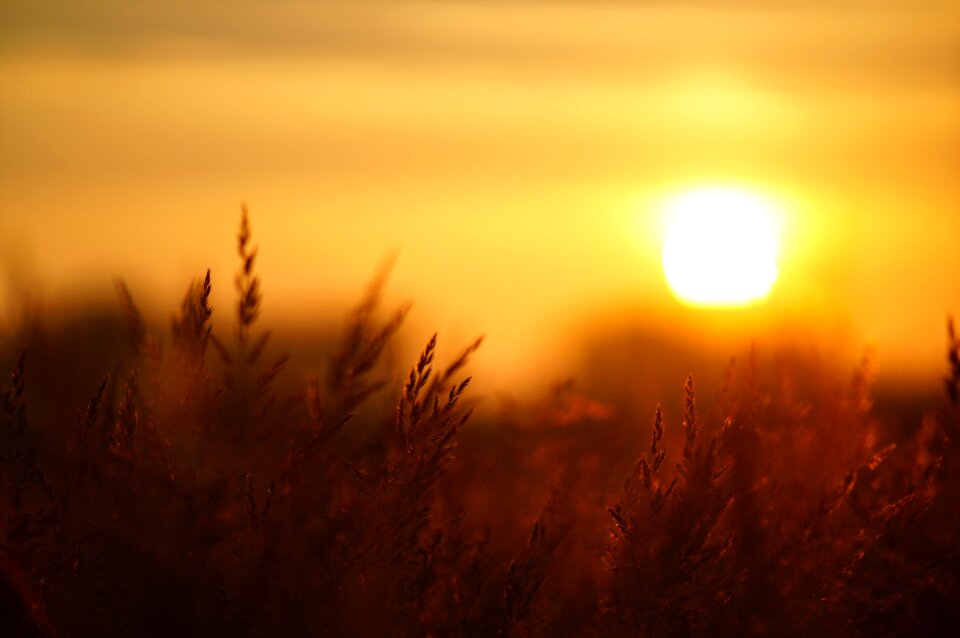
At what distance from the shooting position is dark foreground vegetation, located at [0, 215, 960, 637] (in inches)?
113

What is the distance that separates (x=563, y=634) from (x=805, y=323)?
144 inches

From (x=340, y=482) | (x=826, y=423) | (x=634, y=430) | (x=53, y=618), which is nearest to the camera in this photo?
(x=53, y=618)

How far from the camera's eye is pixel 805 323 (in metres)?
6.32

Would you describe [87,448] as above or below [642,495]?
above

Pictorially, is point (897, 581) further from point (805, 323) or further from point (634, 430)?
point (805, 323)

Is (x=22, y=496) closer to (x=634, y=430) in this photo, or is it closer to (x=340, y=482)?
(x=340, y=482)

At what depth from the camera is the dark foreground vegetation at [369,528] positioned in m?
2.86

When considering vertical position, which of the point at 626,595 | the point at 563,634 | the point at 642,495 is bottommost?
the point at 563,634

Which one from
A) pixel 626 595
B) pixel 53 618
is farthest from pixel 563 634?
pixel 53 618

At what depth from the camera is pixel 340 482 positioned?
3.65 m

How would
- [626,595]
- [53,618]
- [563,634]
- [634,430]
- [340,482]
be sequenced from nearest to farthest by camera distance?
[53,618] → [626,595] → [563,634] → [340,482] → [634,430]

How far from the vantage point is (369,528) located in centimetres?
292

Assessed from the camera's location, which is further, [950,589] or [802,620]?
[950,589]

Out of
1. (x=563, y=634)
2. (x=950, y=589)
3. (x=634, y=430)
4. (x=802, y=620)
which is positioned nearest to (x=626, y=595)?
(x=563, y=634)
